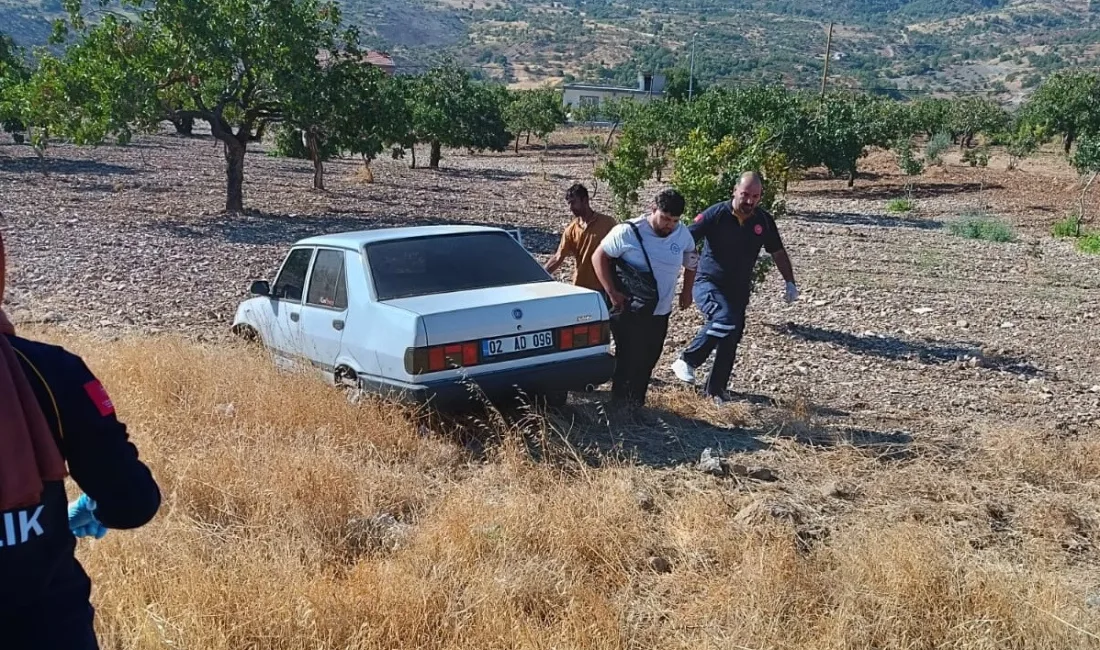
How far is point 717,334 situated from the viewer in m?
6.89

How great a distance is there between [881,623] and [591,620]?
1.10 meters

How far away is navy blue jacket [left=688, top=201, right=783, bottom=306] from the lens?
22.6 feet

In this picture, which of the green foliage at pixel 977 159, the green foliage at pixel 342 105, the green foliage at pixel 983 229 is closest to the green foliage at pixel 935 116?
the green foliage at pixel 977 159

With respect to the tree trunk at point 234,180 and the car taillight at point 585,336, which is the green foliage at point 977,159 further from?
the car taillight at point 585,336

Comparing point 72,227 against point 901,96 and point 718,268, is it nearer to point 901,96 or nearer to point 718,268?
point 718,268

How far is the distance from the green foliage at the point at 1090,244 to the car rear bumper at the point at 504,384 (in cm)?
1366

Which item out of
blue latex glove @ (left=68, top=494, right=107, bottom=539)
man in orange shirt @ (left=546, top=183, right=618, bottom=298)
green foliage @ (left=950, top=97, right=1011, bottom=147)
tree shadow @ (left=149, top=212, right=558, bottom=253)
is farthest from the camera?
green foliage @ (left=950, top=97, right=1011, bottom=147)

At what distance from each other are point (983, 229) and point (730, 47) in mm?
157794

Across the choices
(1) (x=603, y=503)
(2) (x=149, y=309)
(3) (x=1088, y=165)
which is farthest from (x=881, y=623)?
(3) (x=1088, y=165)

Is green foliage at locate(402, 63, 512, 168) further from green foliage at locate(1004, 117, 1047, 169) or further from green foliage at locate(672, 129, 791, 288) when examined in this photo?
green foliage at locate(672, 129, 791, 288)

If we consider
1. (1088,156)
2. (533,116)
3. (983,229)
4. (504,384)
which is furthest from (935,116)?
(504,384)

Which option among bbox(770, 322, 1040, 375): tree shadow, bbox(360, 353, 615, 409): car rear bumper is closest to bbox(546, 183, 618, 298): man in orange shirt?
bbox(360, 353, 615, 409): car rear bumper

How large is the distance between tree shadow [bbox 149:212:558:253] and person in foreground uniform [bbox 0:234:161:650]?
43.4ft

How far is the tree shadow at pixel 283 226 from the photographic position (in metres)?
16.1
